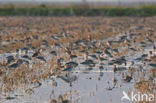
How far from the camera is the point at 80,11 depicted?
45156 mm

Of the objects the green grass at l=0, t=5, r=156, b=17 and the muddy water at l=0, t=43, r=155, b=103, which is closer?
the muddy water at l=0, t=43, r=155, b=103

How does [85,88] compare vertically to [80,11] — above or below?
above

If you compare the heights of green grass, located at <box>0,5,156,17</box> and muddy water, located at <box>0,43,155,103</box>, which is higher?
muddy water, located at <box>0,43,155,103</box>

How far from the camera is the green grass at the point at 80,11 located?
44031 millimetres

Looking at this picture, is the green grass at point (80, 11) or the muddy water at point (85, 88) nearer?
the muddy water at point (85, 88)

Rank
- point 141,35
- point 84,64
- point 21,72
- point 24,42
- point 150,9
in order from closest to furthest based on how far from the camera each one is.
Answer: point 21,72 < point 84,64 < point 24,42 < point 141,35 < point 150,9

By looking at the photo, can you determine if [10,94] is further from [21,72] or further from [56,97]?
[21,72]

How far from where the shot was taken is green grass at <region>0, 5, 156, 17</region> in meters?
44.0

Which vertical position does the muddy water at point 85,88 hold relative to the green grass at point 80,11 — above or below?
above

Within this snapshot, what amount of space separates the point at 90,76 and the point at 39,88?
215cm

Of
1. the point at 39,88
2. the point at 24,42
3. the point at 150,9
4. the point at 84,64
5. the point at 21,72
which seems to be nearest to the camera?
the point at 39,88

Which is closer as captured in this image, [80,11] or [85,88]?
[85,88]

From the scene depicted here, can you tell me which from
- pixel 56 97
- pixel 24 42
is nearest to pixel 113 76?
pixel 56 97

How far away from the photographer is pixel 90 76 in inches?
457
